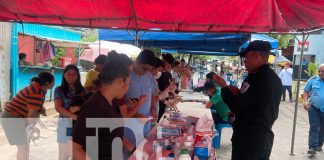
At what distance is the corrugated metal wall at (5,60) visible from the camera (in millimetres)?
7457

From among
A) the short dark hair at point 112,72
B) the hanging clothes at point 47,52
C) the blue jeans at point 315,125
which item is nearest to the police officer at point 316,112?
the blue jeans at point 315,125

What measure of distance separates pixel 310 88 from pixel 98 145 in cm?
535

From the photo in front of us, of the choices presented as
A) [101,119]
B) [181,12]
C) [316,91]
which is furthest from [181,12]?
[316,91]

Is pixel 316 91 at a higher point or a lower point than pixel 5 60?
lower

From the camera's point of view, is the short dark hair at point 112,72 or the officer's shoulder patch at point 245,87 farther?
the officer's shoulder patch at point 245,87

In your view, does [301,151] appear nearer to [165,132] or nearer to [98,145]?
[165,132]

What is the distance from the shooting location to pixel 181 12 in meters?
3.16

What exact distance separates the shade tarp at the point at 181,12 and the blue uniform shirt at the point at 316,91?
215 centimetres

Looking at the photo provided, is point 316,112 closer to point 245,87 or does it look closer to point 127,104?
point 245,87

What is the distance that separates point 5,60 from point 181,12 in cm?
622

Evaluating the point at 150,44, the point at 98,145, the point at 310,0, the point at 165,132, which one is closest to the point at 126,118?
the point at 165,132

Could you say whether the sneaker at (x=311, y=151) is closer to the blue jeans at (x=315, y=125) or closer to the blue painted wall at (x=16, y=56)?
the blue jeans at (x=315, y=125)

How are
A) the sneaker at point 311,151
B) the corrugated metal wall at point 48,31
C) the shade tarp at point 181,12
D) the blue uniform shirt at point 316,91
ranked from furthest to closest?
the corrugated metal wall at point 48,31, the sneaker at point 311,151, the blue uniform shirt at point 316,91, the shade tarp at point 181,12

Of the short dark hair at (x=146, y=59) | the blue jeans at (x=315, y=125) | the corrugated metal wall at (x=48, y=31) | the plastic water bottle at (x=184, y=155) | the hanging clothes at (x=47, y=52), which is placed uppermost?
the corrugated metal wall at (x=48, y=31)
